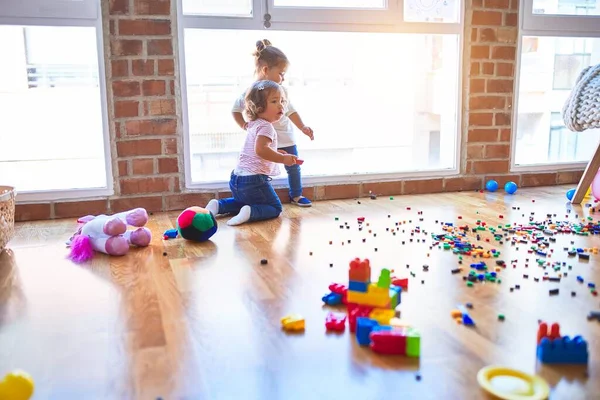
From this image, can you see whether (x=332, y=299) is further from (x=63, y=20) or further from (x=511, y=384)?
(x=63, y=20)

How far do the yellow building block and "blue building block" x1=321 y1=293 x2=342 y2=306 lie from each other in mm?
156

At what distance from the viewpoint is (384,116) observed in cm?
345

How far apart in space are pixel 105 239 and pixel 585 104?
2235mm

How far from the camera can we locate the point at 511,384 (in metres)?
1.12

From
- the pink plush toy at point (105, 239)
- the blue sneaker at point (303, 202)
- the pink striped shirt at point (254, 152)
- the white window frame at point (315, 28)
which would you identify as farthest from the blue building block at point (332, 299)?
the white window frame at point (315, 28)

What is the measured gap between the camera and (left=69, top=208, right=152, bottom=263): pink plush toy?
2.08 m

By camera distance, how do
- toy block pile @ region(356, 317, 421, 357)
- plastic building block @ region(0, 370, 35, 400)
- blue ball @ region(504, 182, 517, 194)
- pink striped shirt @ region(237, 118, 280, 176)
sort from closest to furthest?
plastic building block @ region(0, 370, 35, 400) < toy block pile @ region(356, 317, 421, 357) < pink striped shirt @ region(237, 118, 280, 176) < blue ball @ region(504, 182, 517, 194)

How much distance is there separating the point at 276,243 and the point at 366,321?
927mm

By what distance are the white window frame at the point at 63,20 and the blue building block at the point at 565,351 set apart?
7.06 ft

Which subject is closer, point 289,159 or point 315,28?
point 289,159

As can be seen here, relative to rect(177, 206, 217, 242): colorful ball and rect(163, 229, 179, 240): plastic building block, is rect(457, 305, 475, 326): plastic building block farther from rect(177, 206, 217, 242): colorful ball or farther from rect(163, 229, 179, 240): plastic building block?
rect(163, 229, 179, 240): plastic building block

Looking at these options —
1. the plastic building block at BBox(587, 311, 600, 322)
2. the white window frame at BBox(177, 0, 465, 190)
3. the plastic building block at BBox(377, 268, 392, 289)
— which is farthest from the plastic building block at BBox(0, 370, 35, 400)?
the white window frame at BBox(177, 0, 465, 190)

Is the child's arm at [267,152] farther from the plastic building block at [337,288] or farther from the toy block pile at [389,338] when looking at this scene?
the toy block pile at [389,338]

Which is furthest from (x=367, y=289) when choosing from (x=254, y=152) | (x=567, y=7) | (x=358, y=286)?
(x=567, y=7)
